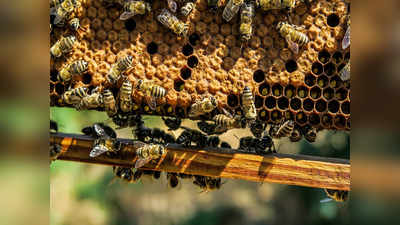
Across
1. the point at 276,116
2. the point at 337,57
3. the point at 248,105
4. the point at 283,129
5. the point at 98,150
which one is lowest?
the point at 98,150

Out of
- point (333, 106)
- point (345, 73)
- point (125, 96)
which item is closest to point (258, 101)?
point (333, 106)

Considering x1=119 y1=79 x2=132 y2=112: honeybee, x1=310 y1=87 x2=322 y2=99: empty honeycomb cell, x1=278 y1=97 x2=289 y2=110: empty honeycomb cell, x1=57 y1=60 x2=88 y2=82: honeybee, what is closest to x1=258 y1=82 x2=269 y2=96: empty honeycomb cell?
x1=278 y1=97 x2=289 y2=110: empty honeycomb cell

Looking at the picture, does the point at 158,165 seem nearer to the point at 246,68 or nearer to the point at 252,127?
the point at 252,127

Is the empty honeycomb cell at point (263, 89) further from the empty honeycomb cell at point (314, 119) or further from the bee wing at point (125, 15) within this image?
the bee wing at point (125, 15)

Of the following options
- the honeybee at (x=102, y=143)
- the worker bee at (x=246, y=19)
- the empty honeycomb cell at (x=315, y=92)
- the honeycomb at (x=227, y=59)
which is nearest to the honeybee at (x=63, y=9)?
the honeycomb at (x=227, y=59)

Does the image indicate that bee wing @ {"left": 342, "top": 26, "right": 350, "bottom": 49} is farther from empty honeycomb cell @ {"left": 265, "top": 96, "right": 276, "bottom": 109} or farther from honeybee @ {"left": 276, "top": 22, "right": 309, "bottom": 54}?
empty honeycomb cell @ {"left": 265, "top": 96, "right": 276, "bottom": 109}

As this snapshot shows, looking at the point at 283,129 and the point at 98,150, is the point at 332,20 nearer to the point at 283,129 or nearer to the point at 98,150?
the point at 283,129
